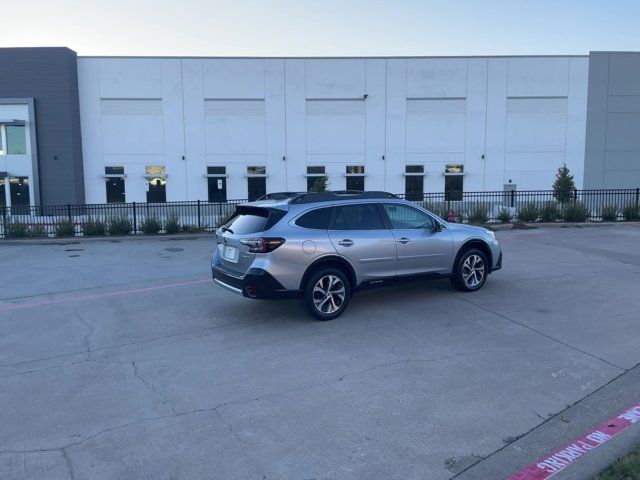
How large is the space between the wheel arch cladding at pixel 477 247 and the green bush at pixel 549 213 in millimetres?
11899

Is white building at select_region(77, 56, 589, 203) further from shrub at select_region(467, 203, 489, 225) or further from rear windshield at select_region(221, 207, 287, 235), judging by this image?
rear windshield at select_region(221, 207, 287, 235)

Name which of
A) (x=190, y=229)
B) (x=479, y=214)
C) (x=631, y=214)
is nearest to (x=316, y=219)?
(x=190, y=229)

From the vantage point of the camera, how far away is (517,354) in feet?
20.0

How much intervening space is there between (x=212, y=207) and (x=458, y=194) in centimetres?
959

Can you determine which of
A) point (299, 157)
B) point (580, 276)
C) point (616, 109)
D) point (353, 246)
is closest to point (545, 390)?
point (353, 246)

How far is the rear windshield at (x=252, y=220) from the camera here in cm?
735

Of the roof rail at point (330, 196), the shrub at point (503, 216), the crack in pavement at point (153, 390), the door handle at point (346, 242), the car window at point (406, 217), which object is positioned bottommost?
the crack in pavement at point (153, 390)

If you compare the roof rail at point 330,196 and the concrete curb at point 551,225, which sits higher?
the roof rail at point 330,196

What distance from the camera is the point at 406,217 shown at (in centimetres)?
845

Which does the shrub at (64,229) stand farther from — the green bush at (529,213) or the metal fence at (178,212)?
the green bush at (529,213)

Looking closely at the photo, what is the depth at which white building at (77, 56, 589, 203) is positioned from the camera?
33062 millimetres

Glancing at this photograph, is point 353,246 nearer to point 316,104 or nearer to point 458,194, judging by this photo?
point 458,194

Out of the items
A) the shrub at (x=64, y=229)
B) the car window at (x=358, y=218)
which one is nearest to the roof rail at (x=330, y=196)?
the car window at (x=358, y=218)

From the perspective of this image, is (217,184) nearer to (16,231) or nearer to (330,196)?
(16,231)
